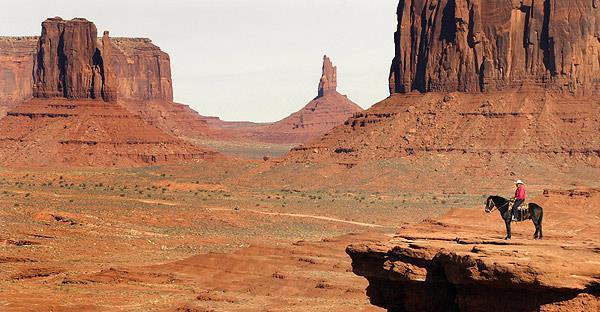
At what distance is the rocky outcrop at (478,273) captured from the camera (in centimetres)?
1775

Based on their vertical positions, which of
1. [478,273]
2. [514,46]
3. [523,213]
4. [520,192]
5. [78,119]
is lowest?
[478,273]

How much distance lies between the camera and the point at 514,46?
342ft

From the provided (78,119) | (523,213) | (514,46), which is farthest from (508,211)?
(78,119)

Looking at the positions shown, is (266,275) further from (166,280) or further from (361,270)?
(361,270)

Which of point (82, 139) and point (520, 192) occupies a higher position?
point (82, 139)

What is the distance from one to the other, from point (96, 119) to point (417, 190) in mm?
50783

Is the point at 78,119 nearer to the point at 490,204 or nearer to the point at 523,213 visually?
the point at 490,204

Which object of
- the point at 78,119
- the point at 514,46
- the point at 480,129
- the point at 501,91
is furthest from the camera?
the point at 78,119

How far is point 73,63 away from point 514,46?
57.2 m

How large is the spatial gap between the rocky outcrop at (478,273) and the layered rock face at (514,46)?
82.6 meters

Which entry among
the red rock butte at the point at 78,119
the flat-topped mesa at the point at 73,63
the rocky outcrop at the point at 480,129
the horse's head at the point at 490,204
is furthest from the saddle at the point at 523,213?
the flat-topped mesa at the point at 73,63

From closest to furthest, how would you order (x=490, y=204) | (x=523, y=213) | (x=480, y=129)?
1. (x=523, y=213)
2. (x=490, y=204)
3. (x=480, y=129)

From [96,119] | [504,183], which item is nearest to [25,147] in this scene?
[96,119]

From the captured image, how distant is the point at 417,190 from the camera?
314ft
